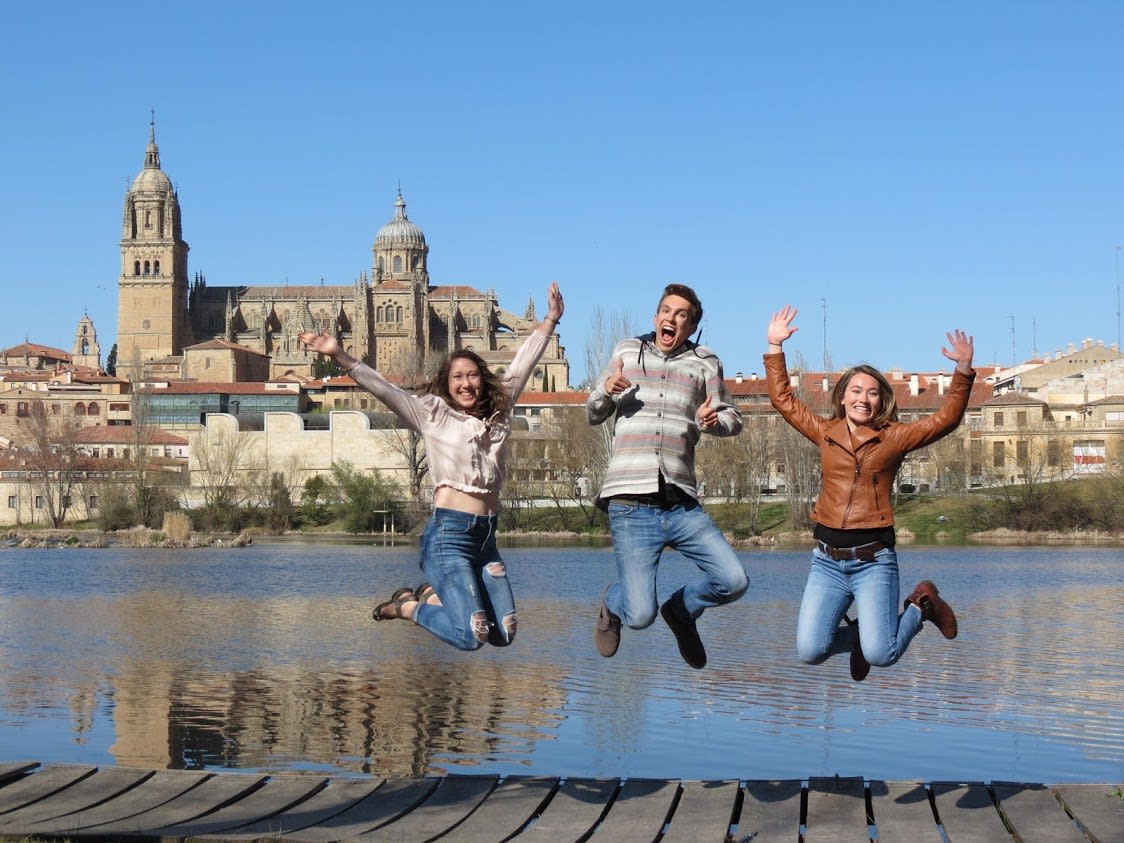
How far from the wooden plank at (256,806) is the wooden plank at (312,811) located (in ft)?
0.14

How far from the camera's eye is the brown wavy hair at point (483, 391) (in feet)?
28.3

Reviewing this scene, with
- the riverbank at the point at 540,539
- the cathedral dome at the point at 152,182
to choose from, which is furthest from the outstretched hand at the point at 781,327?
the cathedral dome at the point at 152,182

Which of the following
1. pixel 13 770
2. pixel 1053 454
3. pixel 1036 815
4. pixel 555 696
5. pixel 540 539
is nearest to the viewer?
pixel 1036 815

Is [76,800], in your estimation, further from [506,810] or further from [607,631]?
[607,631]

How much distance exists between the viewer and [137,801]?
8461 mm

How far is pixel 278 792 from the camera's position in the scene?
28.3ft

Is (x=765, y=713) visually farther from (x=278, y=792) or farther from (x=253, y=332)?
(x=253, y=332)

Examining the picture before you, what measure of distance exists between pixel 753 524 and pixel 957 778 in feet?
165

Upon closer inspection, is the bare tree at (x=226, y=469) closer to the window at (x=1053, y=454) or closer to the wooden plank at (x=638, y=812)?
the window at (x=1053, y=454)

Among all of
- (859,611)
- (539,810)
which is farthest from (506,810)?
(859,611)

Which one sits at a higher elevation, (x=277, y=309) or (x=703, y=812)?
(x=277, y=309)

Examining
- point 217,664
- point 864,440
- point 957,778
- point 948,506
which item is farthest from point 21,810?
point 948,506

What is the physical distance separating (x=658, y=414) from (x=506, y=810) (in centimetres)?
215

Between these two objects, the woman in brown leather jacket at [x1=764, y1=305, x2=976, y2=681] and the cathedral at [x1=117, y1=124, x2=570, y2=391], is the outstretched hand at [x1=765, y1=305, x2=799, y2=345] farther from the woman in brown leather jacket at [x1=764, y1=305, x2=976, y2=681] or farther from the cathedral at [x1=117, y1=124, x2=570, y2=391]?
the cathedral at [x1=117, y1=124, x2=570, y2=391]
